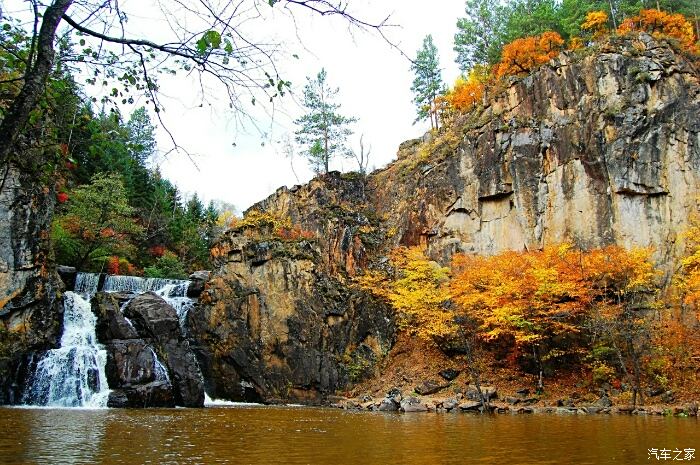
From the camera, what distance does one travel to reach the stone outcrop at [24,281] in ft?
66.7

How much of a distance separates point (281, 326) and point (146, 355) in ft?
20.4

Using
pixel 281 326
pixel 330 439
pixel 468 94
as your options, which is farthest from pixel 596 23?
pixel 330 439

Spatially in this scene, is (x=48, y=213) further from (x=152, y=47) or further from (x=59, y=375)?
(x=152, y=47)

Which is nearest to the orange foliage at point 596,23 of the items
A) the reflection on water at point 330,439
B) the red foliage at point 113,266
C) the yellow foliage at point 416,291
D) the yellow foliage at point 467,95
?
the yellow foliage at point 467,95

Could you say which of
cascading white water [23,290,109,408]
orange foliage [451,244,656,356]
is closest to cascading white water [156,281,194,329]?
cascading white water [23,290,109,408]

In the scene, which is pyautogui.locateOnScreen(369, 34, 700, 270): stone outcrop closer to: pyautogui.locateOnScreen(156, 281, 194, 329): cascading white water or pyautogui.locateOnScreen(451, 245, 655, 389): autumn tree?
pyautogui.locateOnScreen(451, 245, 655, 389): autumn tree

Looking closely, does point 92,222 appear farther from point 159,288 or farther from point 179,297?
point 179,297

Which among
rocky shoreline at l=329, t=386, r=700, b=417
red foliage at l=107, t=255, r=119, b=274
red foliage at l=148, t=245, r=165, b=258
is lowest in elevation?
rocky shoreline at l=329, t=386, r=700, b=417

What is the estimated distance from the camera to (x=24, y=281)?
21562mm

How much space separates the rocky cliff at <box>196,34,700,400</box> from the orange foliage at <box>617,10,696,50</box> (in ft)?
10.5

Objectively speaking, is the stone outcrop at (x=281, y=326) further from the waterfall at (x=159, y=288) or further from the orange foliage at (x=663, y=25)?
the orange foliage at (x=663, y=25)

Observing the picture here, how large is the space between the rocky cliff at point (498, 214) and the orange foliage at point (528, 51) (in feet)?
8.09

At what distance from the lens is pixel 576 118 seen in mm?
27047

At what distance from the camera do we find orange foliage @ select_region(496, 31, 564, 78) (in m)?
31.9
